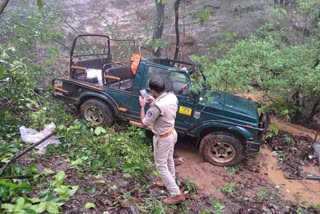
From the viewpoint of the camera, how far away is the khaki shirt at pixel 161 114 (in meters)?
3.61

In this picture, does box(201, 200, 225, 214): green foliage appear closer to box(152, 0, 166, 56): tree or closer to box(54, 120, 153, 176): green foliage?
box(54, 120, 153, 176): green foliage

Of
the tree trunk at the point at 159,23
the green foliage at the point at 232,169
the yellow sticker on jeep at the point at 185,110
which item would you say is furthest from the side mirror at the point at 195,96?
the tree trunk at the point at 159,23

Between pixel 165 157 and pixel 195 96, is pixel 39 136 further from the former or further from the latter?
pixel 195 96

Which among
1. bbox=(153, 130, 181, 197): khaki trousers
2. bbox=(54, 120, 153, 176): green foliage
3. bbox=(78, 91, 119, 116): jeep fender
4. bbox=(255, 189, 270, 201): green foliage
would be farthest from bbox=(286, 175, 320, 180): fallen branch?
bbox=(78, 91, 119, 116): jeep fender

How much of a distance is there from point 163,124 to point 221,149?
7.51ft

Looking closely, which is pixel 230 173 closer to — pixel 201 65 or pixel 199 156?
pixel 199 156

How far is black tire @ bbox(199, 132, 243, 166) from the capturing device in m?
5.45

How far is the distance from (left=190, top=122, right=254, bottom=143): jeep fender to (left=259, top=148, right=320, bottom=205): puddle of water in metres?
1.03

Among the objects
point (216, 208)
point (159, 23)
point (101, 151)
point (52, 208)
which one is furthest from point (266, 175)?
point (159, 23)

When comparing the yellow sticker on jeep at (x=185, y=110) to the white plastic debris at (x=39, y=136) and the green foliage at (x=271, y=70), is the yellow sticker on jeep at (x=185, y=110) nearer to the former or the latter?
the green foliage at (x=271, y=70)

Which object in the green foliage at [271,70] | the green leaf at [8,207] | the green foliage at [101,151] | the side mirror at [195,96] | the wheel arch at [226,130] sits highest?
the green foliage at [271,70]

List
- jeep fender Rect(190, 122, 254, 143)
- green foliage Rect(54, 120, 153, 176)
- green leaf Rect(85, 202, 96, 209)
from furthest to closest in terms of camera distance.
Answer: jeep fender Rect(190, 122, 254, 143) → green foliage Rect(54, 120, 153, 176) → green leaf Rect(85, 202, 96, 209)

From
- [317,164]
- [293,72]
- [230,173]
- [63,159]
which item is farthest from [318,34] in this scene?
[63,159]

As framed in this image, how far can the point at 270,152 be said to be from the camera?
659 centimetres
